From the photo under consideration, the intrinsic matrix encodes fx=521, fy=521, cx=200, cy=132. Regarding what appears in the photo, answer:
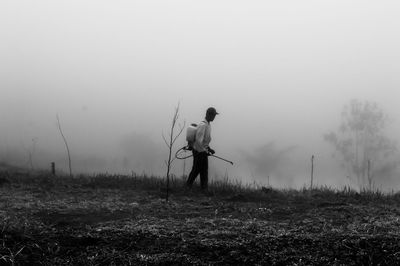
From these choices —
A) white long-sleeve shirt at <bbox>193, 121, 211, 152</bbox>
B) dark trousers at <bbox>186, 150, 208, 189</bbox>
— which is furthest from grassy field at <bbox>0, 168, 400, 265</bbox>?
white long-sleeve shirt at <bbox>193, 121, 211, 152</bbox>

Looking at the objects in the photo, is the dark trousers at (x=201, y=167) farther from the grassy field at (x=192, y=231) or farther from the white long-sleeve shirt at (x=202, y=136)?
the grassy field at (x=192, y=231)

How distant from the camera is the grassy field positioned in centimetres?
536

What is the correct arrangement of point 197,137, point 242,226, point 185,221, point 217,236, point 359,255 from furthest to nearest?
point 197,137
point 185,221
point 242,226
point 217,236
point 359,255

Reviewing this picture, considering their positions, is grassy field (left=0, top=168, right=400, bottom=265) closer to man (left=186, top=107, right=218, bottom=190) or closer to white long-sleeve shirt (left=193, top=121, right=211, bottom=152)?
man (left=186, top=107, right=218, bottom=190)

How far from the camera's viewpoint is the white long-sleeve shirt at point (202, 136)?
11586 mm

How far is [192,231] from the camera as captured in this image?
625 cm

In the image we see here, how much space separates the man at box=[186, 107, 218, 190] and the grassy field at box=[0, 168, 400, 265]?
1.36 metres

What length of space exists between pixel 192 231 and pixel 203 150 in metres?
5.44

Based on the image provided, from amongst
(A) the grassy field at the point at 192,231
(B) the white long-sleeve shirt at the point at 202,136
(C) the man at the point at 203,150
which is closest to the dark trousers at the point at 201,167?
(C) the man at the point at 203,150

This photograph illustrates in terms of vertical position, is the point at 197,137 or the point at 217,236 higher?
the point at 197,137

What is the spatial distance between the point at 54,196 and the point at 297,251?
6.08 metres

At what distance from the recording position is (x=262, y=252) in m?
5.48

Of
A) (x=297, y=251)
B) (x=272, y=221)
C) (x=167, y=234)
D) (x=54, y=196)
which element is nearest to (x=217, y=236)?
(x=167, y=234)

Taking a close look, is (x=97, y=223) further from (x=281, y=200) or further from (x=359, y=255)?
(x=281, y=200)
